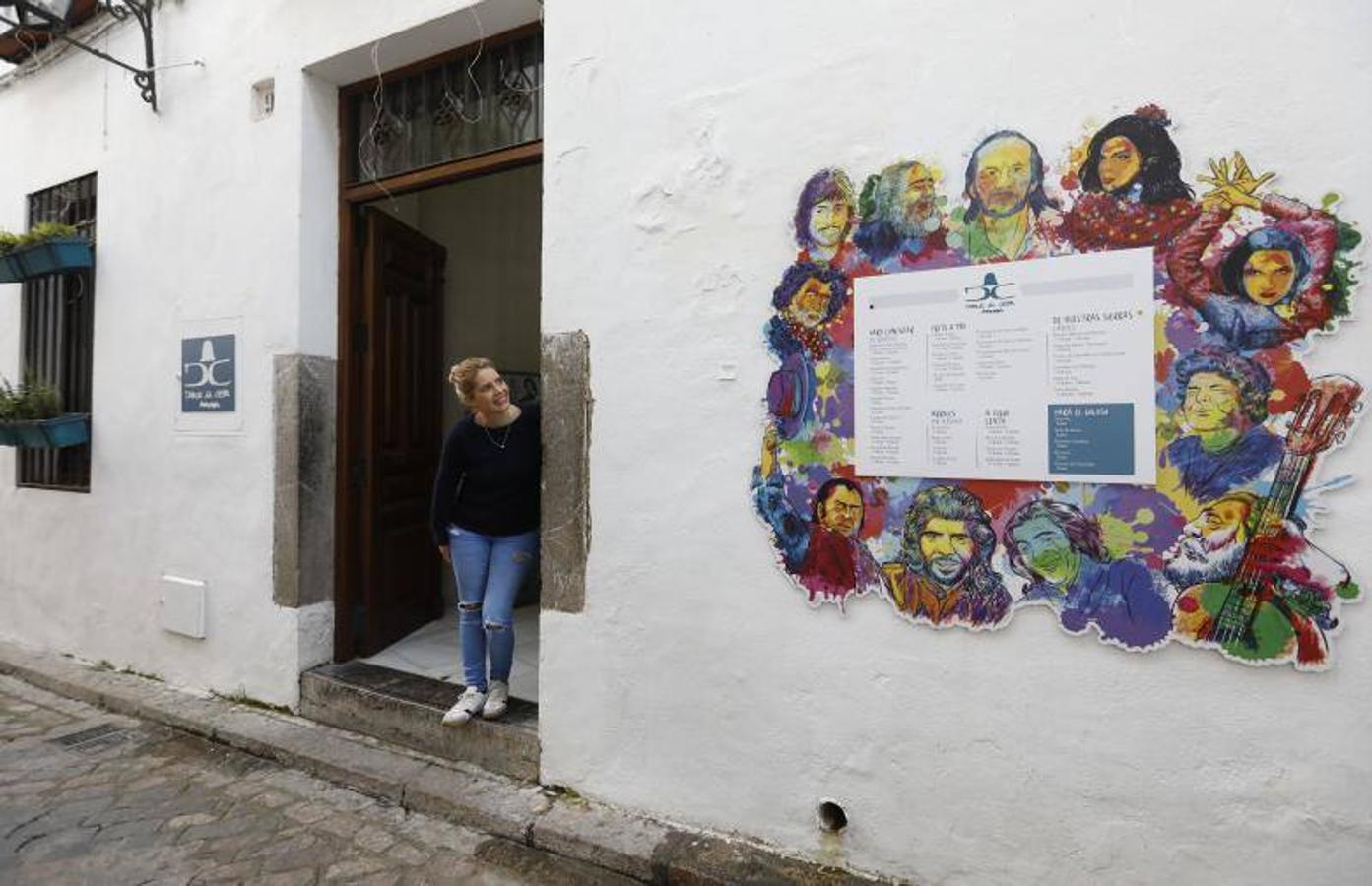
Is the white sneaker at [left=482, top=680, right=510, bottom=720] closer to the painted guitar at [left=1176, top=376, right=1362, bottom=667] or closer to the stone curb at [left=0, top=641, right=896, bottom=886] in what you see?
the stone curb at [left=0, top=641, right=896, bottom=886]

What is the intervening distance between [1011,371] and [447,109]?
293 centimetres

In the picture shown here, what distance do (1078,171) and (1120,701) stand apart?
1484mm

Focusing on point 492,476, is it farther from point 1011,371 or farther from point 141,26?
point 141,26

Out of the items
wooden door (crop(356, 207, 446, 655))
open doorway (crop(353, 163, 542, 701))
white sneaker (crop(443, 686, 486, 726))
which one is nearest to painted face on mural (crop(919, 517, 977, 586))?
white sneaker (crop(443, 686, 486, 726))

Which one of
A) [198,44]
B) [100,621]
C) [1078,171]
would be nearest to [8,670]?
[100,621]

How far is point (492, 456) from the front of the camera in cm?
343

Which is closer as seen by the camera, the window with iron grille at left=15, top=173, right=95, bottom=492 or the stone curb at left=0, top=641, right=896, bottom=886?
the stone curb at left=0, top=641, right=896, bottom=886

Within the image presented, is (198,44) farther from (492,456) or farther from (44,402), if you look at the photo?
(492,456)

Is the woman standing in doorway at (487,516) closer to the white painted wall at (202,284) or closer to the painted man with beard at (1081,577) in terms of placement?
the white painted wall at (202,284)

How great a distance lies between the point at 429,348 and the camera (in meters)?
4.97

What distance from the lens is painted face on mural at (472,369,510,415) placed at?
334 centimetres

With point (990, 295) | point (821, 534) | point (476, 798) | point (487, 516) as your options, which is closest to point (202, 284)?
point (487, 516)

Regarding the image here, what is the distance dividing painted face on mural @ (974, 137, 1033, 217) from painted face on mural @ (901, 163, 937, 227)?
14 centimetres

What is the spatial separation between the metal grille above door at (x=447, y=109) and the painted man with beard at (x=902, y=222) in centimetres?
168
